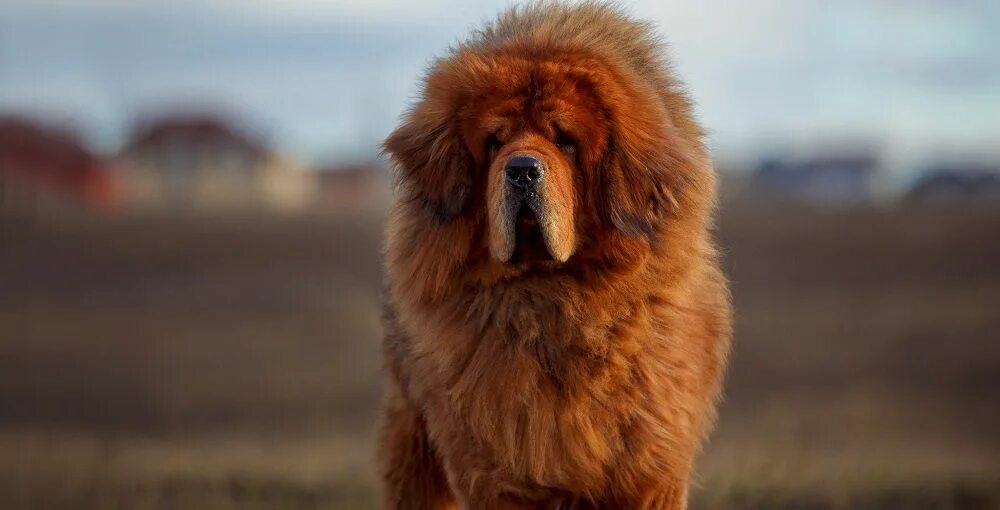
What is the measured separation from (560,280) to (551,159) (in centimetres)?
51

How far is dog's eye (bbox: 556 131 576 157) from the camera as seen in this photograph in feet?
15.4

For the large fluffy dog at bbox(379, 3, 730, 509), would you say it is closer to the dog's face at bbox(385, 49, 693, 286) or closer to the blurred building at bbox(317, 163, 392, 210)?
the dog's face at bbox(385, 49, 693, 286)

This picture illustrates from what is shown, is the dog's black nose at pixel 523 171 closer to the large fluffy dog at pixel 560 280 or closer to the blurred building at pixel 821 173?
the large fluffy dog at pixel 560 280

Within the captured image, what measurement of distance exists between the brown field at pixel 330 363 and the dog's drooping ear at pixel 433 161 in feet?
14.3

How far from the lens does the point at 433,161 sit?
488 cm

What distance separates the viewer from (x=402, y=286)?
16.8ft

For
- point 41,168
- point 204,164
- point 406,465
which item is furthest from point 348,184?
point 406,465

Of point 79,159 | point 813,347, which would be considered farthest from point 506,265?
point 79,159

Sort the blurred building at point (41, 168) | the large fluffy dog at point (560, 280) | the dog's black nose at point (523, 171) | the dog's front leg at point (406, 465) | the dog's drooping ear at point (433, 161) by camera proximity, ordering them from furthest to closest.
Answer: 1. the blurred building at point (41, 168)
2. the dog's front leg at point (406, 465)
3. the dog's drooping ear at point (433, 161)
4. the large fluffy dog at point (560, 280)
5. the dog's black nose at point (523, 171)

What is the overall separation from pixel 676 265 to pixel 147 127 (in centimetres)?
4599

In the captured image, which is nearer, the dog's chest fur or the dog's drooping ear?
the dog's chest fur

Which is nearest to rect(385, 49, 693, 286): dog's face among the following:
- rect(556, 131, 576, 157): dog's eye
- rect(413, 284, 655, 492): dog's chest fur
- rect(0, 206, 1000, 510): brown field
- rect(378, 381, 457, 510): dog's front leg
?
rect(556, 131, 576, 157): dog's eye

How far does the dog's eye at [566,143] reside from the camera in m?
4.70

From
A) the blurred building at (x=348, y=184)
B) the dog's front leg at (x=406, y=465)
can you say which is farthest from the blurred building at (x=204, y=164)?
the dog's front leg at (x=406, y=465)
